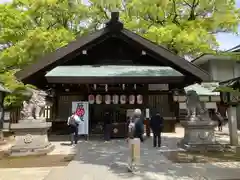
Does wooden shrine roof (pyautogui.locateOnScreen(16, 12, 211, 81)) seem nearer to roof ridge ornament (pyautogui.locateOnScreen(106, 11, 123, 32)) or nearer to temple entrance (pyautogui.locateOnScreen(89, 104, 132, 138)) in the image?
roof ridge ornament (pyautogui.locateOnScreen(106, 11, 123, 32))

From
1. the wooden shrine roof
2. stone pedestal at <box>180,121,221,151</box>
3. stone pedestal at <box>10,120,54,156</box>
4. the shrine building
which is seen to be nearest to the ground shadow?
stone pedestal at <box>180,121,221,151</box>

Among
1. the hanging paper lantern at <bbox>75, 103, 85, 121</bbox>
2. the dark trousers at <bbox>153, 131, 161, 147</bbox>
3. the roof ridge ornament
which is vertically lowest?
the dark trousers at <bbox>153, 131, 161, 147</bbox>

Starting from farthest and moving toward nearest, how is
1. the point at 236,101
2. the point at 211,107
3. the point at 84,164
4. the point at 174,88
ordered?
the point at 211,107 → the point at 174,88 → the point at 236,101 → the point at 84,164

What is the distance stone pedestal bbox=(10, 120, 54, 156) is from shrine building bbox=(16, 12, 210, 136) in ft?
7.81

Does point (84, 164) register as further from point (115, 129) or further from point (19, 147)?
point (115, 129)

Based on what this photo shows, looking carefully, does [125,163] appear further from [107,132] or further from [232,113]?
[232,113]

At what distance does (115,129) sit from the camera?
12.8 metres

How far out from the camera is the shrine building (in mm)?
11023

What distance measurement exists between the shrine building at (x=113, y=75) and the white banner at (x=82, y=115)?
1.25 m

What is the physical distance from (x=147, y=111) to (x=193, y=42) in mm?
5519

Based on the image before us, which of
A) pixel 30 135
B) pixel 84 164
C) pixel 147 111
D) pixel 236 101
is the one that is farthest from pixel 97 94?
pixel 236 101

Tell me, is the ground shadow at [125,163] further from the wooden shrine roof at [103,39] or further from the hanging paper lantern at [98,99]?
the wooden shrine roof at [103,39]

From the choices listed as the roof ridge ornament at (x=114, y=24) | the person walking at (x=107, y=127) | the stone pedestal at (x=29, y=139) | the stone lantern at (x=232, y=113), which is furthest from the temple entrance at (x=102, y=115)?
the stone lantern at (x=232, y=113)

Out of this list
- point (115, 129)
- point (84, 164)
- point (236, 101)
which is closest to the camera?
point (84, 164)
